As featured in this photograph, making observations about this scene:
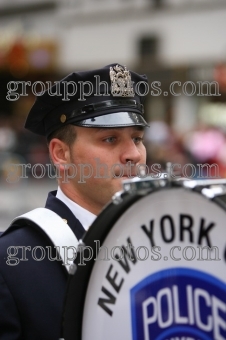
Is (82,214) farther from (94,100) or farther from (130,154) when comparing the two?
(94,100)

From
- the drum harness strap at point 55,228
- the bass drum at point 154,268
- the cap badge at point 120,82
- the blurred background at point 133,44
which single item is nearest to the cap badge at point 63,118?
the cap badge at point 120,82

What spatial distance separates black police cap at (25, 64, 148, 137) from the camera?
2240 millimetres

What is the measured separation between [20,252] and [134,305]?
57 centimetres

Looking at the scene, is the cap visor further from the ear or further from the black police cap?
the ear

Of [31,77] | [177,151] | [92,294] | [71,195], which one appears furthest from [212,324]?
[31,77]

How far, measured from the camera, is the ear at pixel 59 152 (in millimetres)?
2299

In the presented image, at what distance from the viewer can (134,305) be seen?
167cm

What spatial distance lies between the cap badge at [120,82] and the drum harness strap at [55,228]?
0.45 m

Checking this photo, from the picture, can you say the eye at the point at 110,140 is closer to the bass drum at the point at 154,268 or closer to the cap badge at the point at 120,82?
the cap badge at the point at 120,82

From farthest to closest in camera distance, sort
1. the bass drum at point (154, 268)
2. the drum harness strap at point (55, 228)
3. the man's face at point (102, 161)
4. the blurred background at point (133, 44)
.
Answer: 1. the blurred background at point (133, 44)
2. the man's face at point (102, 161)
3. the drum harness strap at point (55, 228)
4. the bass drum at point (154, 268)

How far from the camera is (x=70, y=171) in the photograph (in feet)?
7.47

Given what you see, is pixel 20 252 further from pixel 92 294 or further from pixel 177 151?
pixel 177 151

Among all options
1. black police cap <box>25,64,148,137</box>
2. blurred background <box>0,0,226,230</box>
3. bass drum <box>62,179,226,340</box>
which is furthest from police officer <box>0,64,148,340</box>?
blurred background <box>0,0,226,230</box>

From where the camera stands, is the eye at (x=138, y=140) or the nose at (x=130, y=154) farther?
the eye at (x=138, y=140)
